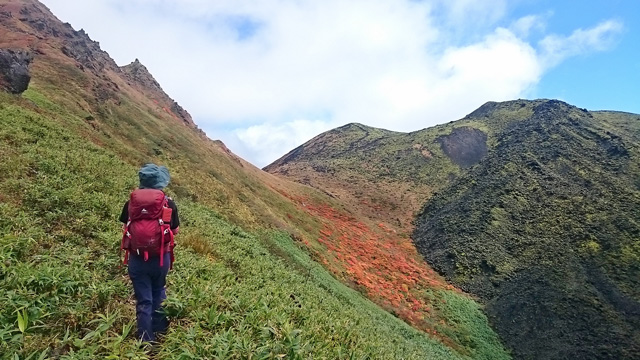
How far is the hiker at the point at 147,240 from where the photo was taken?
5.84m

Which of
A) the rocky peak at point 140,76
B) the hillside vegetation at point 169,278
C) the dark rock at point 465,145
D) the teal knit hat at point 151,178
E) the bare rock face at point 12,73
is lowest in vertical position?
the hillside vegetation at point 169,278

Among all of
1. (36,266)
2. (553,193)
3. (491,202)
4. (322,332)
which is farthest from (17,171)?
(553,193)

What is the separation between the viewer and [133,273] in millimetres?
5914

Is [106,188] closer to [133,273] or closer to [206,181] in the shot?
[133,273]

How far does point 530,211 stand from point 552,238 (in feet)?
22.6

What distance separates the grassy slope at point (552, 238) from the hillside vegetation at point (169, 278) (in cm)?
434

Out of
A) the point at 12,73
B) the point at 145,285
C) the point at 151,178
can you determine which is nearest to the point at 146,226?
the point at 151,178

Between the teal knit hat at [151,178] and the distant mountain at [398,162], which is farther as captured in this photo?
the distant mountain at [398,162]

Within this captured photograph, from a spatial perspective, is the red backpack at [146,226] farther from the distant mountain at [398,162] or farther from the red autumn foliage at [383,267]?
the distant mountain at [398,162]

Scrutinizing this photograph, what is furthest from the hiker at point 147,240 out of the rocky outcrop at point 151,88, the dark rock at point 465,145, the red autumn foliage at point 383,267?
the dark rock at point 465,145

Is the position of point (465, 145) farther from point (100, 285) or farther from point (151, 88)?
point (100, 285)

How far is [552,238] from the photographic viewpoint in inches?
1462

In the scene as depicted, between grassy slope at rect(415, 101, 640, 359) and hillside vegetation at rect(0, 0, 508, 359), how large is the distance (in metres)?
4.34

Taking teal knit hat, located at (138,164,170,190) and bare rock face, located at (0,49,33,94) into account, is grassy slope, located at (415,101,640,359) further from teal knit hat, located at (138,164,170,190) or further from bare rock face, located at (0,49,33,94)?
bare rock face, located at (0,49,33,94)
